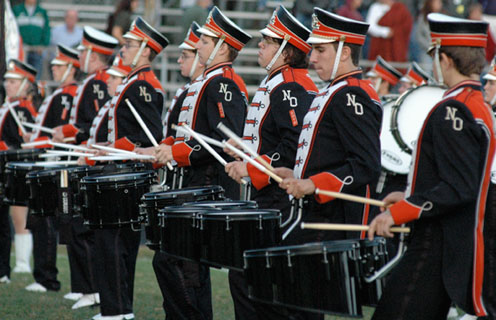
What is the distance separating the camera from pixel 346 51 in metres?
5.00

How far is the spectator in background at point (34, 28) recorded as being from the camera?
49.1 ft

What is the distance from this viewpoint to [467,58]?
13.7ft

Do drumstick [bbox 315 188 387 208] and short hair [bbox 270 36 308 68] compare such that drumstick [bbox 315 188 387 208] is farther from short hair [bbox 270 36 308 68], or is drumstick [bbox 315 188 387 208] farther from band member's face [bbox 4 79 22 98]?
Result: band member's face [bbox 4 79 22 98]

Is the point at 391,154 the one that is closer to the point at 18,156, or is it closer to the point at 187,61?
the point at 187,61

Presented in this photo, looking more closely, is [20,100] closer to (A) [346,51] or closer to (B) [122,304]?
(B) [122,304]

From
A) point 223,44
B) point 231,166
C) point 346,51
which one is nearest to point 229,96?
point 223,44

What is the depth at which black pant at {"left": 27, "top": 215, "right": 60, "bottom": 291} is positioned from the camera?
9312 mm

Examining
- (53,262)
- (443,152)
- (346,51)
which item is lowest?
(53,262)

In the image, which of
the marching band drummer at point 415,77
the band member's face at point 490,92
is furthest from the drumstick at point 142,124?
the marching band drummer at point 415,77

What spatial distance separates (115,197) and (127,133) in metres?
1.09

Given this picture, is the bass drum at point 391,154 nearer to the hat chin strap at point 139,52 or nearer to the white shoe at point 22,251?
the hat chin strap at point 139,52

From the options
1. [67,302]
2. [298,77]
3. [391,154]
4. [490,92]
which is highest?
[298,77]

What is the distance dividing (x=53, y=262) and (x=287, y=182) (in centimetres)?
515

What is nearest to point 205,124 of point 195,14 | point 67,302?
point 67,302
